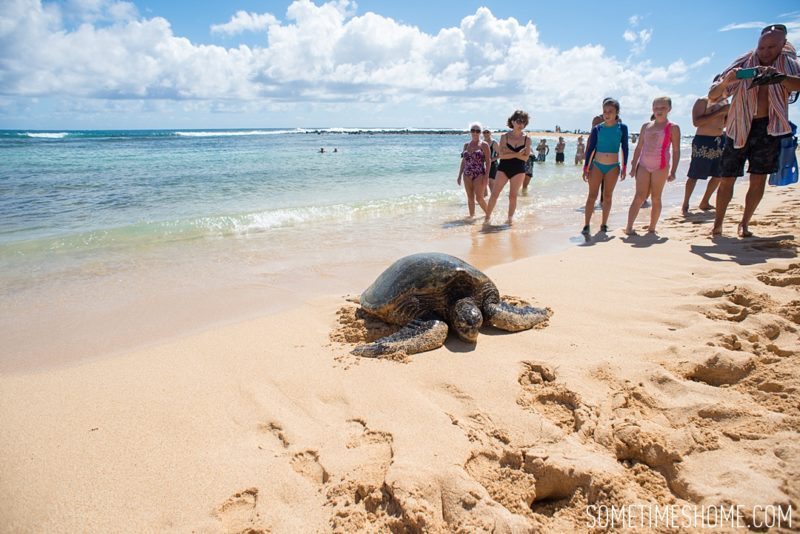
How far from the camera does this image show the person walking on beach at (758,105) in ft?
16.4

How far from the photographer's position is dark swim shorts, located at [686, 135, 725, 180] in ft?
24.6

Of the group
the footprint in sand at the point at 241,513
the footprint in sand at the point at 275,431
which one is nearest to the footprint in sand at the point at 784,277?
the footprint in sand at the point at 275,431

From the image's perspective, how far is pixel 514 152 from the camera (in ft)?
25.7

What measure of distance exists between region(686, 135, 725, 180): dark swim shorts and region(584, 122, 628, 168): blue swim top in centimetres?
209

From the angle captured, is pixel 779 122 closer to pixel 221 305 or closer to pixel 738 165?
pixel 738 165

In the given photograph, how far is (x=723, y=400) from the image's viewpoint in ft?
7.61

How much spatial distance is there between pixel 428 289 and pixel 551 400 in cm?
144

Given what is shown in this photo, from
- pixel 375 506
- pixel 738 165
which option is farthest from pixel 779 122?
pixel 375 506

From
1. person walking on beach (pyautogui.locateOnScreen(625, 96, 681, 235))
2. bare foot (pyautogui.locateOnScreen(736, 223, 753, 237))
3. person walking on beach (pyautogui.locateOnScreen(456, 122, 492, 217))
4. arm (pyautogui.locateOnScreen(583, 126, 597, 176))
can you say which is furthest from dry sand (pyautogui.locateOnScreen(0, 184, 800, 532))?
person walking on beach (pyautogui.locateOnScreen(456, 122, 492, 217))

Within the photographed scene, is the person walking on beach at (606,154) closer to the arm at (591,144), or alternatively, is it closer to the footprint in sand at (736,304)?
the arm at (591,144)

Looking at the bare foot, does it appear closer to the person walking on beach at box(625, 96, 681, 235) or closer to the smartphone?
the person walking on beach at box(625, 96, 681, 235)

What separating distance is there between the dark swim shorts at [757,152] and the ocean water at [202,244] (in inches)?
89.4

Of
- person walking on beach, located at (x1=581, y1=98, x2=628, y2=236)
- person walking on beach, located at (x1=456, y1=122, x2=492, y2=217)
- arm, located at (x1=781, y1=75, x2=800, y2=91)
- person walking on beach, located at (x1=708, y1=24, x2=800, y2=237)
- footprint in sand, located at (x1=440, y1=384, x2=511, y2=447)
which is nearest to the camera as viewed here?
footprint in sand, located at (x1=440, y1=384, x2=511, y2=447)

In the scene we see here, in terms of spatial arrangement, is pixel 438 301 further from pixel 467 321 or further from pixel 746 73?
pixel 746 73
